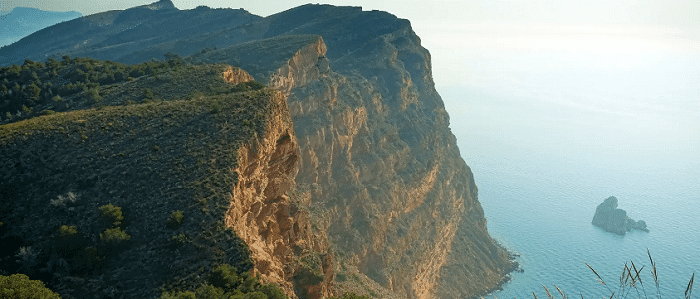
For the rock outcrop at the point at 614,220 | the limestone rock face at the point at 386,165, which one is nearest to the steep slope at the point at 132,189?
the limestone rock face at the point at 386,165

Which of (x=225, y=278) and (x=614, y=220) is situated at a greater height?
(x=225, y=278)

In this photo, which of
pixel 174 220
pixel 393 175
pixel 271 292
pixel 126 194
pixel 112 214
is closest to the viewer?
pixel 271 292

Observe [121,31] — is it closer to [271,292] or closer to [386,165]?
[386,165]

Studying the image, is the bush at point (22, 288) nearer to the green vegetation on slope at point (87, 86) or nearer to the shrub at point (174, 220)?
the shrub at point (174, 220)

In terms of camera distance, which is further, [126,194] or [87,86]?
[87,86]

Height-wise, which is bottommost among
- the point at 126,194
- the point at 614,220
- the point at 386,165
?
the point at 614,220

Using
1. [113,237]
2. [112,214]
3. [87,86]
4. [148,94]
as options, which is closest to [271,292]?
[113,237]

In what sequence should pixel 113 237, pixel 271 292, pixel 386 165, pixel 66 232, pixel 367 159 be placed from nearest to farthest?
pixel 271 292
pixel 113 237
pixel 66 232
pixel 367 159
pixel 386 165
